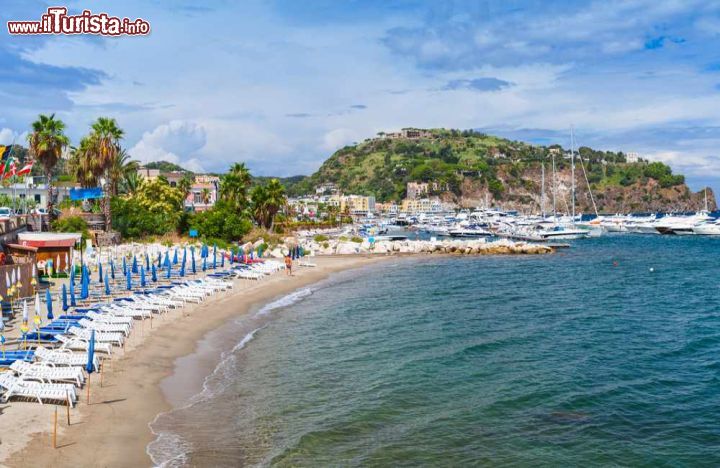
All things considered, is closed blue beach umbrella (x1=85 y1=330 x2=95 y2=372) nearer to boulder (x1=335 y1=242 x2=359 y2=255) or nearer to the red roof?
the red roof

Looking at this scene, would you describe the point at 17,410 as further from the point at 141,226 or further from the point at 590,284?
the point at 141,226

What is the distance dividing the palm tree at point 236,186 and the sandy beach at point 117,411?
42.7 meters

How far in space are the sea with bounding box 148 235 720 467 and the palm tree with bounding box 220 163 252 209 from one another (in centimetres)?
3494

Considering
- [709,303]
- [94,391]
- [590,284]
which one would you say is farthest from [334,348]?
[590,284]

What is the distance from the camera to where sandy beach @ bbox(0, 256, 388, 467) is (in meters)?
12.7

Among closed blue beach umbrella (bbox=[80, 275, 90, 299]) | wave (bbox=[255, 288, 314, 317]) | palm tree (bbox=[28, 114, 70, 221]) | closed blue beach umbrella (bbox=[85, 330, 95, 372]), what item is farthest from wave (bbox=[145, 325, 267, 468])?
palm tree (bbox=[28, 114, 70, 221])

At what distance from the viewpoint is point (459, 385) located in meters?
19.2

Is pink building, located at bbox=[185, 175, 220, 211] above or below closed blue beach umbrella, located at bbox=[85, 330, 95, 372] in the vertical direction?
above

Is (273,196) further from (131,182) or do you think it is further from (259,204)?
(131,182)

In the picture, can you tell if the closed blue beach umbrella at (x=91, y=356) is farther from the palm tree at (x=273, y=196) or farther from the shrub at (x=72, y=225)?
the palm tree at (x=273, y=196)

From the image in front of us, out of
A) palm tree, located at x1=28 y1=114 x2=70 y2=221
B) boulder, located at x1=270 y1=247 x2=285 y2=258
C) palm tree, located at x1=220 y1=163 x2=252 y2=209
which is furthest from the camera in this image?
palm tree, located at x1=220 y1=163 x2=252 y2=209

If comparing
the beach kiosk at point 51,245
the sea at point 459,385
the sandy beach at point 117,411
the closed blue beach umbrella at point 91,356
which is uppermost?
the beach kiosk at point 51,245

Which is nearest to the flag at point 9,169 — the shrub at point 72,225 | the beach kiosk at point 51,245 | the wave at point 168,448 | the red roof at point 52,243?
the beach kiosk at point 51,245

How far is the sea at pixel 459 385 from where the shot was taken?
558 inches
